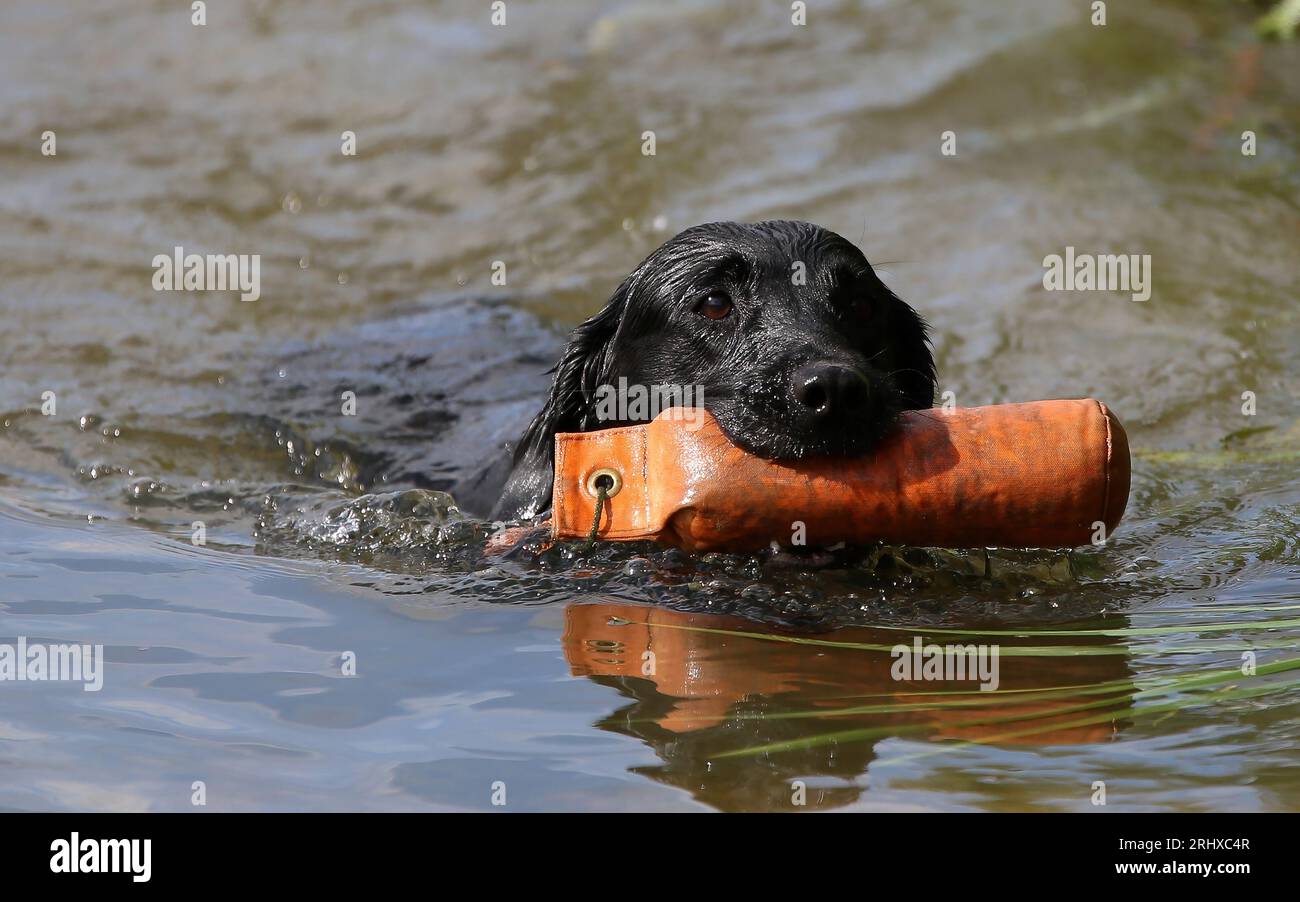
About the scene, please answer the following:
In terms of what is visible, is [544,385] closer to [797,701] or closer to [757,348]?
[757,348]

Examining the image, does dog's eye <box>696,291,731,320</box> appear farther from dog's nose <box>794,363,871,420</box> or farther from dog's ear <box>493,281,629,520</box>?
dog's nose <box>794,363,871,420</box>

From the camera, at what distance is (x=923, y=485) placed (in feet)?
13.9

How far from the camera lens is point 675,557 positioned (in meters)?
4.57

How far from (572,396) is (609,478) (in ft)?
3.06

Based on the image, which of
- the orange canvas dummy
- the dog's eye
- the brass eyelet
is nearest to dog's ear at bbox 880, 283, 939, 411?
the dog's eye

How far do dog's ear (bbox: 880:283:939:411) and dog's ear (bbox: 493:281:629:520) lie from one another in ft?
3.03

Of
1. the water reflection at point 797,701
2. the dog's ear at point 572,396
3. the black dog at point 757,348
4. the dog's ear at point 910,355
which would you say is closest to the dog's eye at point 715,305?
the black dog at point 757,348

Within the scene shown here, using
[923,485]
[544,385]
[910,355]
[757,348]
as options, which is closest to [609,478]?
[757,348]

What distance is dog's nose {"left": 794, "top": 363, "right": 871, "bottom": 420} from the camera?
13.7 feet

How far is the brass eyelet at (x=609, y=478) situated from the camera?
444 centimetres

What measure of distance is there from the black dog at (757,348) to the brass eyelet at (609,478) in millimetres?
338

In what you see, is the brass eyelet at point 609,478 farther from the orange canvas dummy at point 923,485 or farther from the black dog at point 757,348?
the black dog at point 757,348

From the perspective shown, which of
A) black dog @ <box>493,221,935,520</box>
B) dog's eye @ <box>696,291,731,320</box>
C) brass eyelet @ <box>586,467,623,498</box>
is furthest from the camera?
dog's eye @ <box>696,291,731,320</box>

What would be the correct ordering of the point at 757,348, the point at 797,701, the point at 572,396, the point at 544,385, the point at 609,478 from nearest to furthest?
the point at 797,701, the point at 609,478, the point at 757,348, the point at 572,396, the point at 544,385
